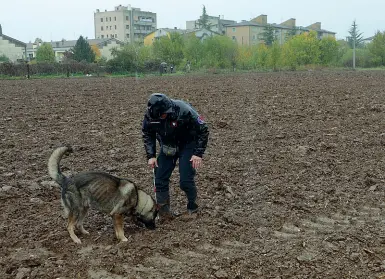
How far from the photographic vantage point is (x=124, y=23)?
5305 inches

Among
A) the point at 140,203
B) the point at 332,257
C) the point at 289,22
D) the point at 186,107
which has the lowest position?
the point at 332,257

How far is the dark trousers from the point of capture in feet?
19.5

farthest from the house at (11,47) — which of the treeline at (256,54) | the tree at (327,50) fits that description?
the tree at (327,50)

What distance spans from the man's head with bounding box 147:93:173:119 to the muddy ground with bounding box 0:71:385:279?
1407 mm

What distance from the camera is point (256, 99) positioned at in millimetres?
19516

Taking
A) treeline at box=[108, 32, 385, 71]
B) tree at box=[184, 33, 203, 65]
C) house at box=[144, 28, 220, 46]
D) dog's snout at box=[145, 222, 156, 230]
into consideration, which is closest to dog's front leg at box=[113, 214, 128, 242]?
dog's snout at box=[145, 222, 156, 230]

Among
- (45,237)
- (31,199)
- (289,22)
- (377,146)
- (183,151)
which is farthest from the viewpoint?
(289,22)

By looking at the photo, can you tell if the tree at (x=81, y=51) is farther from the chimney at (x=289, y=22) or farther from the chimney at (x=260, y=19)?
the chimney at (x=289, y=22)

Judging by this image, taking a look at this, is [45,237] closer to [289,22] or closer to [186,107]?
[186,107]

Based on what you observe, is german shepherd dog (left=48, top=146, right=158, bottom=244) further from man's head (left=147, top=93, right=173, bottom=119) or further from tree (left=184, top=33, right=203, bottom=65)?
tree (left=184, top=33, right=203, bottom=65)

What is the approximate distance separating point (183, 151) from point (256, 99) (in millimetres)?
13952

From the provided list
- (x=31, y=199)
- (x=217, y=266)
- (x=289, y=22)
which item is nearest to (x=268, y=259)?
(x=217, y=266)

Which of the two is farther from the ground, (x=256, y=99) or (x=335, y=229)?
(x=256, y=99)

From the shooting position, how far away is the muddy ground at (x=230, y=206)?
15.5 feet
